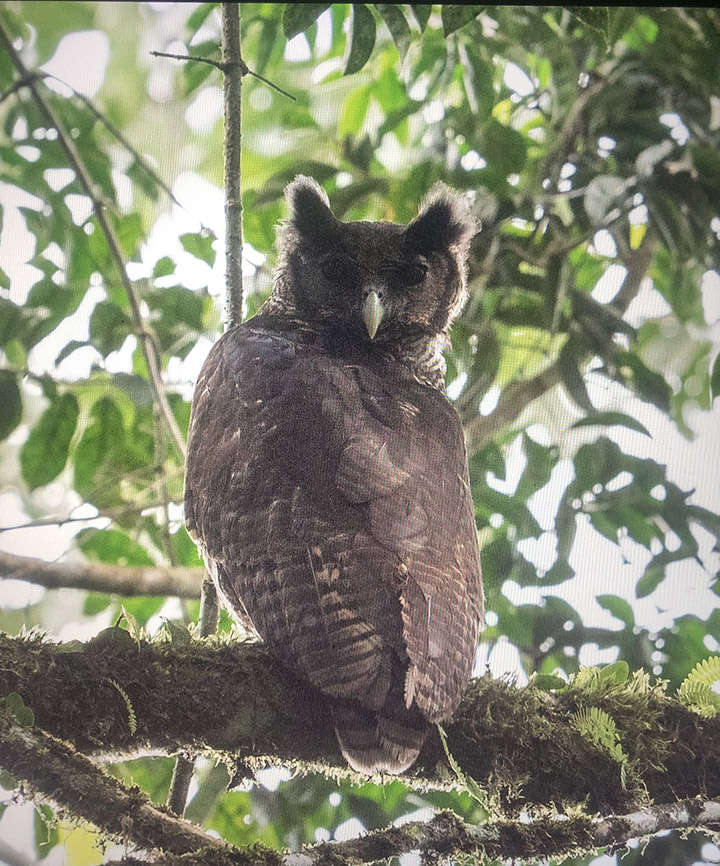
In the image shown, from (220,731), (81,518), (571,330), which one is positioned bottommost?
(220,731)

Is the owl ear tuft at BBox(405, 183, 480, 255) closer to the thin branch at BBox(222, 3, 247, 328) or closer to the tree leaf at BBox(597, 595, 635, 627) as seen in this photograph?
the thin branch at BBox(222, 3, 247, 328)

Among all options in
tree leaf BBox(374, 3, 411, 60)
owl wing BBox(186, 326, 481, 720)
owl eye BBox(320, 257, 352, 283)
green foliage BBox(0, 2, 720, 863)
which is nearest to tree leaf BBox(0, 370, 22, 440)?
green foliage BBox(0, 2, 720, 863)

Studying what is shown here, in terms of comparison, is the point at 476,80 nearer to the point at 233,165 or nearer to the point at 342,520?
the point at 233,165

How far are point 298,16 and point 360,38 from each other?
108mm

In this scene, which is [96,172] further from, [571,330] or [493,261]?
[571,330]

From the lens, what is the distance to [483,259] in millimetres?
1260

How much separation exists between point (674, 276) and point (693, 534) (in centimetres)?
42

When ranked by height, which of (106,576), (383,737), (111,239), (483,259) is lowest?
(383,737)

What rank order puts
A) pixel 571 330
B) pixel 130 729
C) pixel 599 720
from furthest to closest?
pixel 571 330 < pixel 599 720 < pixel 130 729

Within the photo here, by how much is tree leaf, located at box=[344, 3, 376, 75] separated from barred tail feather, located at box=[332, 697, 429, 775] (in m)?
0.99

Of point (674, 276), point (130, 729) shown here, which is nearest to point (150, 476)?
point (130, 729)

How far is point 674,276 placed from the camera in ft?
3.97

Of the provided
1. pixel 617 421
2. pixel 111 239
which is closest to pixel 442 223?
pixel 617 421

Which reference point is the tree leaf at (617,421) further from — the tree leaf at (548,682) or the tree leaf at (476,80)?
the tree leaf at (476,80)
